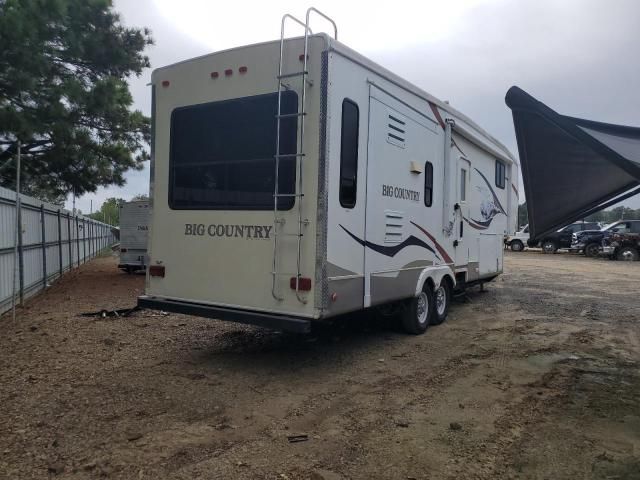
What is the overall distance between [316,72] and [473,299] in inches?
277

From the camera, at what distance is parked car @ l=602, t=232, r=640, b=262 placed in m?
22.5

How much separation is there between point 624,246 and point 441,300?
60.2 ft

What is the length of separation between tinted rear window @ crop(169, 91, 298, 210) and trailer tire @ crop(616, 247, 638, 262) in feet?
72.2

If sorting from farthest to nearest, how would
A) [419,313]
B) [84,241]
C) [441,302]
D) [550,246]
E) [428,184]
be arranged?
[550,246], [84,241], [441,302], [419,313], [428,184]

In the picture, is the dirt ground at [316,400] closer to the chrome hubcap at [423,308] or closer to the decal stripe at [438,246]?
the chrome hubcap at [423,308]

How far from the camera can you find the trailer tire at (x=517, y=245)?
30.6 m

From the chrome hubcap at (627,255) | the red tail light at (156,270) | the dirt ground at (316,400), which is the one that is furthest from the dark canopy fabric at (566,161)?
the chrome hubcap at (627,255)

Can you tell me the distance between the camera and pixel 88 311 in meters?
8.91

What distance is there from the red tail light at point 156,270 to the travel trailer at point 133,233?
9.42m

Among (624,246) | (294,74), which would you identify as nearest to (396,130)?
(294,74)

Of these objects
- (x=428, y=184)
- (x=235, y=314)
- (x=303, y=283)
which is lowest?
(x=235, y=314)

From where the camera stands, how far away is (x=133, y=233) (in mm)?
15258

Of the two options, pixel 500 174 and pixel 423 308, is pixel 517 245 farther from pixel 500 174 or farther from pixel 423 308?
pixel 423 308

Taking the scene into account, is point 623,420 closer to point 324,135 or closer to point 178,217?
point 324,135
